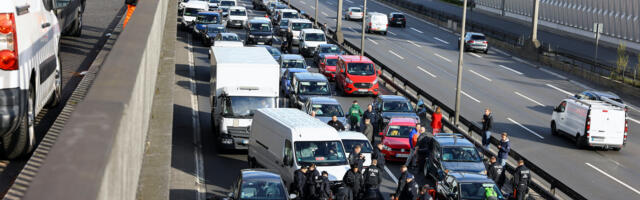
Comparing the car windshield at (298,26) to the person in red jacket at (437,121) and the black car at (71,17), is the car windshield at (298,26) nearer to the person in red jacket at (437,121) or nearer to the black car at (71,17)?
the person in red jacket at (437,121)

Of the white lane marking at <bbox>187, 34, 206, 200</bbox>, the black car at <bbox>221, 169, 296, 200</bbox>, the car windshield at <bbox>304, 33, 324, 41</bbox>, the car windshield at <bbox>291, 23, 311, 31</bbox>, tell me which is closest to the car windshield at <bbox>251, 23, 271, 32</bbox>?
the car windshield at <bbox>291, 23, 311, 31</bbox>

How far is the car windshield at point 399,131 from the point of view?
2867 cm

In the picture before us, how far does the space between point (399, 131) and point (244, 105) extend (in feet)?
17.0

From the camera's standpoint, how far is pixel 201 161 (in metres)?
26.8

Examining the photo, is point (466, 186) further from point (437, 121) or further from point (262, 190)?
point (437, 121)

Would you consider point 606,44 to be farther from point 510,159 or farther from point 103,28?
point 103,28

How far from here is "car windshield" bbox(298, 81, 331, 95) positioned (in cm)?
3628

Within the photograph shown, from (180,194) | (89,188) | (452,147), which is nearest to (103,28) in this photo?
(180,194)

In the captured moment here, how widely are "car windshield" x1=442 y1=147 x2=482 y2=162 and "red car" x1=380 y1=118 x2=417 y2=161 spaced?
274cm

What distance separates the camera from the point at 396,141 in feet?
92.3

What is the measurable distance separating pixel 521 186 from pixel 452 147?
11.7 ft

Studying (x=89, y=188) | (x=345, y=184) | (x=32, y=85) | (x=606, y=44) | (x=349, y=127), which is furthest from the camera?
(x=606, y=44)

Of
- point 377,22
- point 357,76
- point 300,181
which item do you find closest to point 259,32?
point 357,76

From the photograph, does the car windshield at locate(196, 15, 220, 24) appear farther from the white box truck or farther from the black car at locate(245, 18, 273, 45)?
the white box truck
